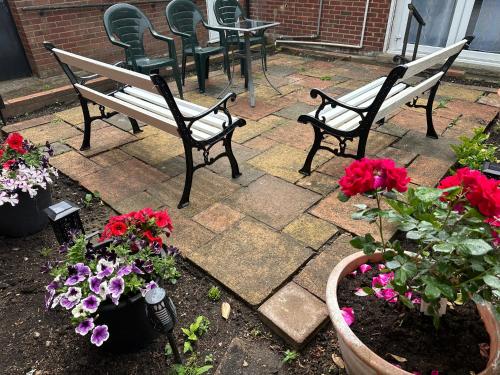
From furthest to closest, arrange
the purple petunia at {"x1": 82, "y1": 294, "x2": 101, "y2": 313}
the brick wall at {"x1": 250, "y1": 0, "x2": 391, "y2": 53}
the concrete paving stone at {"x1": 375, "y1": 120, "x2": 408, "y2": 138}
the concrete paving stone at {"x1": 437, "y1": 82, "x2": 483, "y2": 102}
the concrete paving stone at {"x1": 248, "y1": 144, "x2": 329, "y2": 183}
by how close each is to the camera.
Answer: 1. the brick wall at {"x1": 250, "y1": 0, "x2": 391, "y2": 53}
2. the concrete paving stone at {"x1": 437, "y1": 82, "x2": 483, "y2": 102}
3. the concrete paving stone at {"x1": 375, "y1": 120, "x2": 408, "y2": 138}
4. the concrete paving stone at {"x1": 248, "y1": 144, "x2": 329, "y2": 183}
5. the purple petunia at {"x1": 82, "y1": 294, "x2": 101, "y2": 313}

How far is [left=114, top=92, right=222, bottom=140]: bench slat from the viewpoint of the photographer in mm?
2611

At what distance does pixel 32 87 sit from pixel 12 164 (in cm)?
298

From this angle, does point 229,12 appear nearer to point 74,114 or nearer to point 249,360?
point 74,114

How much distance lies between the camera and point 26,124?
401cm

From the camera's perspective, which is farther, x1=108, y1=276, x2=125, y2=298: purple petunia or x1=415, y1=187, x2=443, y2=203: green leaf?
x1=108, y1=276, x2=125, y2=298: purple petunia

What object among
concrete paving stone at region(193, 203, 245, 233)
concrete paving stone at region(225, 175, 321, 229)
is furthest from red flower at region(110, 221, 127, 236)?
concrete paving stone at region(225, 175, 321, 229)

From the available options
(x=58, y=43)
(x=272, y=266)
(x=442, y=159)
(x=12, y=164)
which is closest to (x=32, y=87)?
(x=58, y=43)

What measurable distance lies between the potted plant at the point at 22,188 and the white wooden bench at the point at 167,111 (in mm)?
693

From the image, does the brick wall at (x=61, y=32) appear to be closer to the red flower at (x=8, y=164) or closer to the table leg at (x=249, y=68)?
the table leg at (x=249, y=68)

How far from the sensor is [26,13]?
14.7 ft

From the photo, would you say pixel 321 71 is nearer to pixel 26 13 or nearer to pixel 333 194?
pixel 333 194

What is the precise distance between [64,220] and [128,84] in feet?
3.46

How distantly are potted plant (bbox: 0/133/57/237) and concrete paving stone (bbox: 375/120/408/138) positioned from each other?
2.94 m

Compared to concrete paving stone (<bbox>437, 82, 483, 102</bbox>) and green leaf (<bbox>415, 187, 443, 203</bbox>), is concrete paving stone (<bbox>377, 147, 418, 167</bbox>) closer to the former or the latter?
concrete paving stone (<bbox>437, 82, 483, 102</bbox>)
